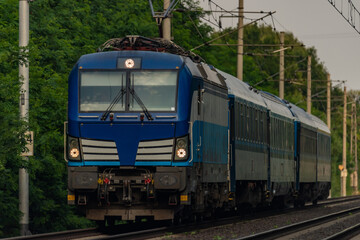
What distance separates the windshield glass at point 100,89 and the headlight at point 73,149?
2.19ft

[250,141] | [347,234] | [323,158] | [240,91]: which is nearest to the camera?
[347,234]

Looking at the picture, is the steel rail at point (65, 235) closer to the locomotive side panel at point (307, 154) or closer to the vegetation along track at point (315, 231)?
the vegetation along track at point (315, 231)

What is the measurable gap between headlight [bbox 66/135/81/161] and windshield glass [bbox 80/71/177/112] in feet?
2.19

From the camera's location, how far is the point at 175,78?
1905 centimetres

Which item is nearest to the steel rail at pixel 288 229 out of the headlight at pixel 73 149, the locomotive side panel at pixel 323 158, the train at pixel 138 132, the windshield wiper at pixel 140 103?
the train at pixel 138 132

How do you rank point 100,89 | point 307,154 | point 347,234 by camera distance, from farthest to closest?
point 307,154 → point 347,234 → point 100,89

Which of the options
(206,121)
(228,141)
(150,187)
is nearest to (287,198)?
(228,141)

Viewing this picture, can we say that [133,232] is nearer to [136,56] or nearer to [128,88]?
A: [128,88]

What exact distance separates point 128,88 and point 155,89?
57 cm

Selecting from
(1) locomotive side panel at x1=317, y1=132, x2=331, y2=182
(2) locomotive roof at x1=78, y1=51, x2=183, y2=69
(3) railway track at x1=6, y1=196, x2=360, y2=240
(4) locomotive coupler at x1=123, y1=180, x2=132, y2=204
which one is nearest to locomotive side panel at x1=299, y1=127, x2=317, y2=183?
(1) locomotive side panel at x1=317, y1=132, x2=331, y2=182

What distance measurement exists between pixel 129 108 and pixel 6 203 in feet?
13.8

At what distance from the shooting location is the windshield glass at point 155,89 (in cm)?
1883

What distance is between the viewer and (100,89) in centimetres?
1897

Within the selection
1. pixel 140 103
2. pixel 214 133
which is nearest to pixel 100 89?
pixel 140 103
